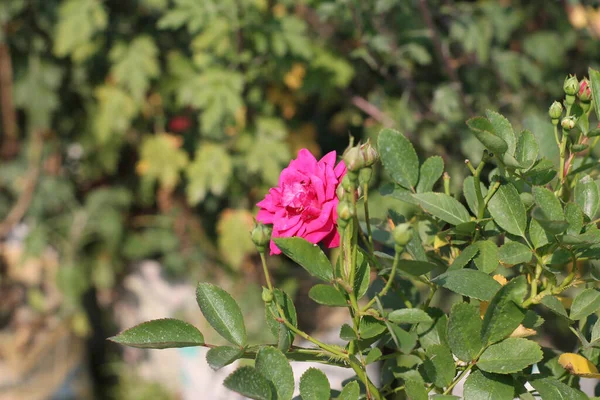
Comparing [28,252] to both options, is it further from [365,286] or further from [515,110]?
[365,286]

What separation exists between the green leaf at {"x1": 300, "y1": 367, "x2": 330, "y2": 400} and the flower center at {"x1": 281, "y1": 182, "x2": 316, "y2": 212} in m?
0.14

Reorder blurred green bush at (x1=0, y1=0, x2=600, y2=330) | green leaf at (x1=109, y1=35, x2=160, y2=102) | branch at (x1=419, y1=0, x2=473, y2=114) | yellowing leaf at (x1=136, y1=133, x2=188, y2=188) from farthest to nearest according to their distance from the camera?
yellowing leaf at (x1=136, y1=133, x2=188, y2=188) < green leaf at (x1=109, y1=35, x2=160, y2=102) < blurred green bush at (x1=0, y1=0, x2=600, y2=330) < branch at (x1=419, y1=0, x2=473, y2=114)

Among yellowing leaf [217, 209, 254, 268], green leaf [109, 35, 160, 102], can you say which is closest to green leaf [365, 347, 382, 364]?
yellowing leaf [217, 209, 254, 268]

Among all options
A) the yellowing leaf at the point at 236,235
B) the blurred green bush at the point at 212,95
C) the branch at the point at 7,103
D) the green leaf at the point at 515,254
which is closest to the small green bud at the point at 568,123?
the green leaf at the point at 515,254

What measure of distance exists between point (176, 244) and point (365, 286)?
1.88 m

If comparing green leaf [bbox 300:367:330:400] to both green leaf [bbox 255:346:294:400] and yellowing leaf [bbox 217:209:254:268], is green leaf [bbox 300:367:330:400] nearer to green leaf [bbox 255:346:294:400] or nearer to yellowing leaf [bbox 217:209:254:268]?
green leaf [bbox 255:346:294:400]

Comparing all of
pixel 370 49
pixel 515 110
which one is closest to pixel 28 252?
pixel 370 49

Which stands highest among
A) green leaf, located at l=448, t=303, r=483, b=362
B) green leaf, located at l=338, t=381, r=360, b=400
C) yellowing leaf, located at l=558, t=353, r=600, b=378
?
green leaf, located at l=448, t=303, r=483, b=362

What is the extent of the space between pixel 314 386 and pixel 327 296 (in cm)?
7

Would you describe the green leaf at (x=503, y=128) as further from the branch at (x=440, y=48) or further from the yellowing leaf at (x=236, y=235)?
the yellowing leaf at (x=236, y=235)

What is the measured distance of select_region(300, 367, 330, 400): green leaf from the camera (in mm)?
524

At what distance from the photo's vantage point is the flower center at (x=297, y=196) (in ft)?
1.90

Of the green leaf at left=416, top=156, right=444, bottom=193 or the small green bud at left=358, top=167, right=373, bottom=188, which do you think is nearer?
the small green bud at left=358, top=167, right=373, bottom=188

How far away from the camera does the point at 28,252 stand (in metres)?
2.28
